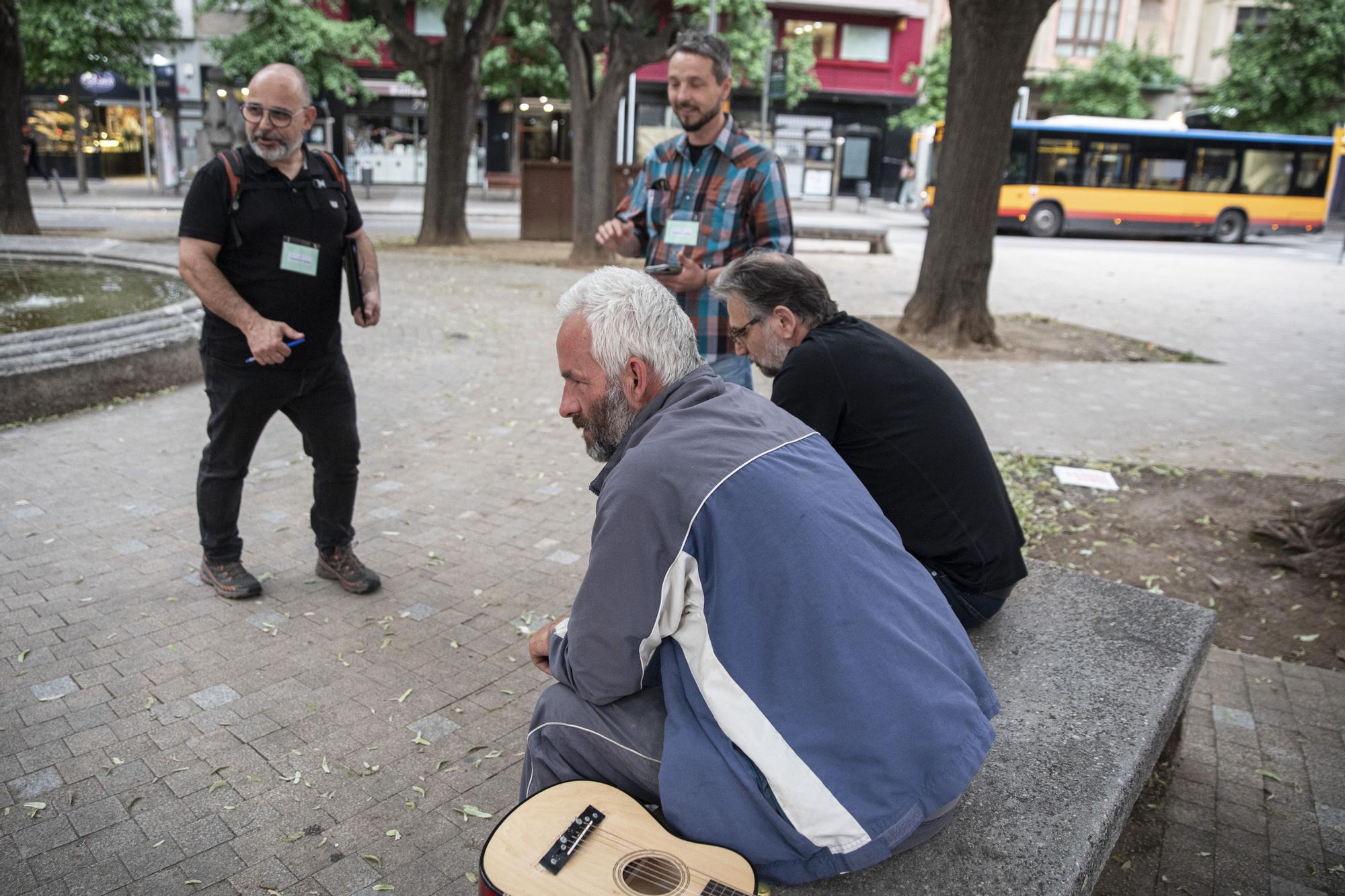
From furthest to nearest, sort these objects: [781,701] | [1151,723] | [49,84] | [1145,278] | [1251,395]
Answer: [49,84], [1145,278], [1251,395], [1151,723], [781,701]

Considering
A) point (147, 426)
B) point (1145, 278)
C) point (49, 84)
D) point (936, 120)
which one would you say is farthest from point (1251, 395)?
point (49, 84)

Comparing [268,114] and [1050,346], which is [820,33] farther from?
[268,114]

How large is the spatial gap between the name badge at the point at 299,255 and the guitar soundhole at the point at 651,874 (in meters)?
2.64

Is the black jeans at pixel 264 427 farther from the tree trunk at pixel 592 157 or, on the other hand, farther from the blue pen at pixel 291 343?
the tree trunk at pixel 592 157

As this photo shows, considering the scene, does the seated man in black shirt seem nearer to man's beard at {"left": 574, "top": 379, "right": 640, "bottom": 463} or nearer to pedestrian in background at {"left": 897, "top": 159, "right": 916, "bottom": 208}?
man's beard at {"left": 574, "top": 379, "right": 640, "bottom": 463}

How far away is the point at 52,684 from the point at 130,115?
38.9m

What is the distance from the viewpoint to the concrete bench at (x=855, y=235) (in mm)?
20234

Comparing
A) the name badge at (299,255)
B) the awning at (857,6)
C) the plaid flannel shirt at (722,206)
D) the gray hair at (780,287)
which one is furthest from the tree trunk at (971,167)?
the awning at (857,6)

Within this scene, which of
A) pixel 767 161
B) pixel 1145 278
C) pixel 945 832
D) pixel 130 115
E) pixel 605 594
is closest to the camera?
pixel 605 594

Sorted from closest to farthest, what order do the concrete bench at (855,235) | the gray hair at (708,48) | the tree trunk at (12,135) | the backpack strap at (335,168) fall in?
the backpack strap at (335,168)
the gray hair at (708,48)
the tree trunk at (12,135)
the concrete bench at (855,235)

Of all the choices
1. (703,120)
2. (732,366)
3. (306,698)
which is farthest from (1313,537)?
(306,698)

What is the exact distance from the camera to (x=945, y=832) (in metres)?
1.96

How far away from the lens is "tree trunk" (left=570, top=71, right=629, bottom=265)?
1514 centimetres

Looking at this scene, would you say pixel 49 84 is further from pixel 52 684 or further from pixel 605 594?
pixel 605 594
